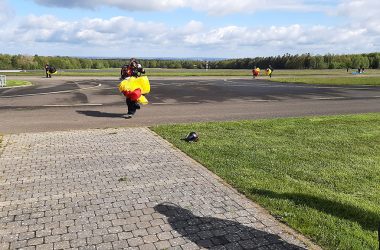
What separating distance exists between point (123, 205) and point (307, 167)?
13.4 ft

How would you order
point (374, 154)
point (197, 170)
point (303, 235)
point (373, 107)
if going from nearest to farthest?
point (303, 235) → point (197, 170) → point (374, 154) → point (373, 107)

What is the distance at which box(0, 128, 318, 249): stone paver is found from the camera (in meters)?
4.54

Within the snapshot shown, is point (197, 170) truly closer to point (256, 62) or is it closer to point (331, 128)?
point (331, 128)

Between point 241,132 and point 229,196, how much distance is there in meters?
5.22

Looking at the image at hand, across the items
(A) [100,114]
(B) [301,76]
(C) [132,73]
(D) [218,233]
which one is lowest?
(D) [218,233]

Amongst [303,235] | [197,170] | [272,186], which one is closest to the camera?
[303,235]

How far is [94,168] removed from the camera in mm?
7535

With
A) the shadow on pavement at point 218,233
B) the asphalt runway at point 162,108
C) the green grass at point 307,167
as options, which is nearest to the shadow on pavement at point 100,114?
the asphalt runway at point 162,108

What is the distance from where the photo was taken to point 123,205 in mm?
5621

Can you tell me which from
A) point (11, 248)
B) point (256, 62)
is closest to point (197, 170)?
point (11, 248)

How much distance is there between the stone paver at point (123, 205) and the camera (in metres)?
4.54

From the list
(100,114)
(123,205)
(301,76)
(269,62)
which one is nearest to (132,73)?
(100,114)

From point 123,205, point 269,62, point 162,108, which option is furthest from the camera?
point 269,62

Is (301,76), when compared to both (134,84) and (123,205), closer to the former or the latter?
(134,84)
